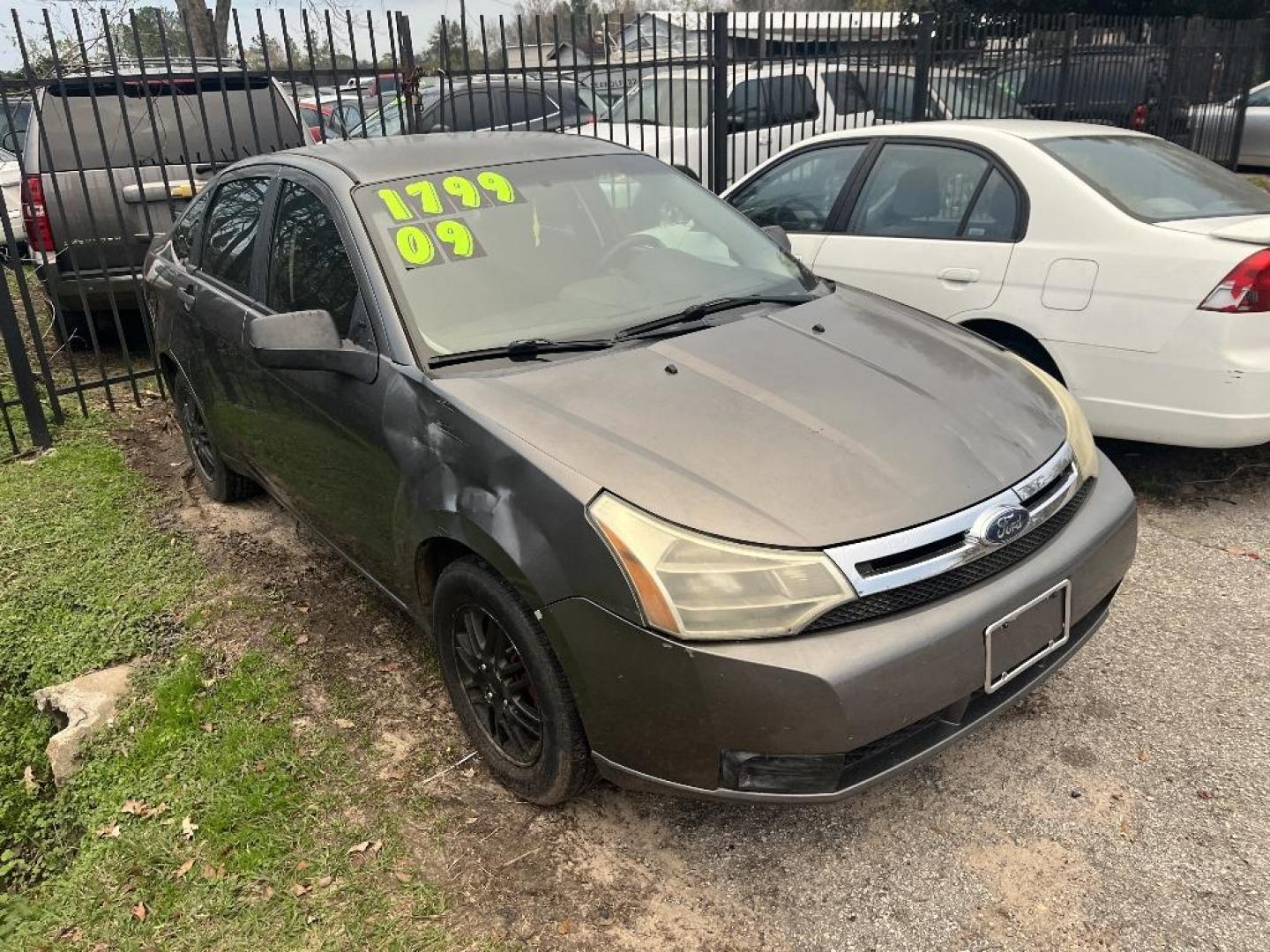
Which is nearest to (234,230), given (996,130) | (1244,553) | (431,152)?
(431,152)

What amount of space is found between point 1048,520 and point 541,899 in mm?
1582

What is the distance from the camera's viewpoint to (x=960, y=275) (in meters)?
4.43

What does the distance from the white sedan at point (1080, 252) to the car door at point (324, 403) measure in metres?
2.74

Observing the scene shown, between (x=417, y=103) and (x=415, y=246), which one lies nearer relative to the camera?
(x=415, y=246)

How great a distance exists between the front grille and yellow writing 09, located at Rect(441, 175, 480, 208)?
1.88m

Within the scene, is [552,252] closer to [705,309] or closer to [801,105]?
[705,309]

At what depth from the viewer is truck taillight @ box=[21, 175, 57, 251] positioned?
5945mm

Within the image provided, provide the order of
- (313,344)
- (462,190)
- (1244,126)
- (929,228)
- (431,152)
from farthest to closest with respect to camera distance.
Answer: (1244,126)
(929,228)
(431,152)
(462,190)
(313,344)

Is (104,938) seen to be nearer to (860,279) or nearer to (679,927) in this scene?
(679,927)

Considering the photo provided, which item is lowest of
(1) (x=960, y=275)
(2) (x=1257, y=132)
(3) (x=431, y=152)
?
(2) (x=1257, y=132)

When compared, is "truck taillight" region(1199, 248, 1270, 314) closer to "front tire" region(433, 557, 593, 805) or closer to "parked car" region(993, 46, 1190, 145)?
"front tire" region(433, 557, 593, 805)

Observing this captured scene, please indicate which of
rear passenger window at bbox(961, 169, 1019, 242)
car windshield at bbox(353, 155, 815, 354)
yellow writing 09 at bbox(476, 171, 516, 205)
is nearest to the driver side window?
rear passenger window at bbox(961, 169, 1019, 242)

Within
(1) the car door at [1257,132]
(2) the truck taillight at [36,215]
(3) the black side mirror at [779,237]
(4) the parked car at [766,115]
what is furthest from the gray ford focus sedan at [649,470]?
(1) the car door at [1257,132]

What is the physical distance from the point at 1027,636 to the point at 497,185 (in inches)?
85.7
